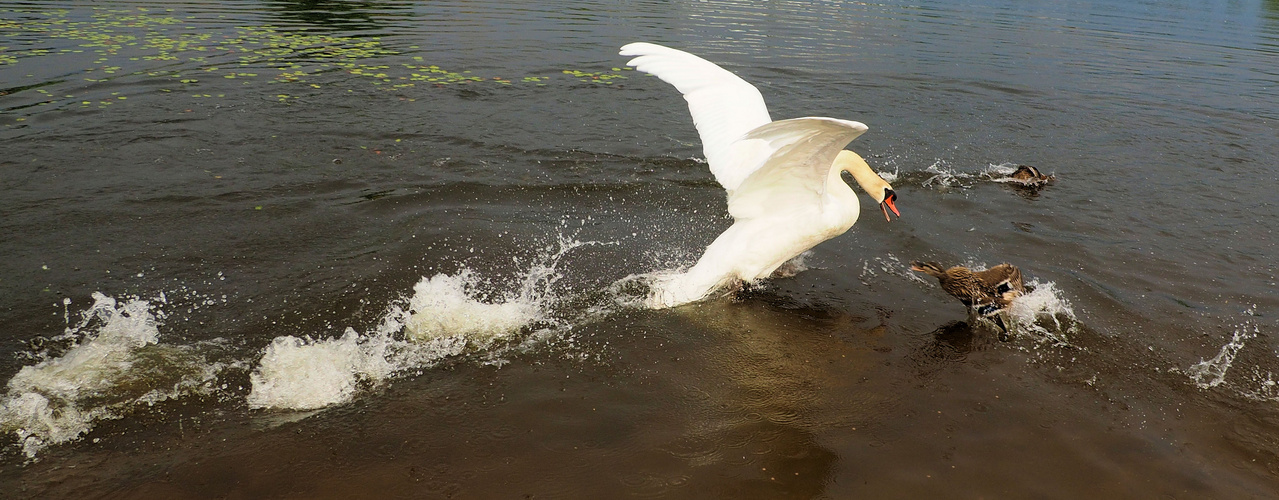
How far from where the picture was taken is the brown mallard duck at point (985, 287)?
5289mm

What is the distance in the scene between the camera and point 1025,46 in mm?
17484

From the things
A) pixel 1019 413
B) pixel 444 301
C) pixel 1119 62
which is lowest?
pixel 1019 413

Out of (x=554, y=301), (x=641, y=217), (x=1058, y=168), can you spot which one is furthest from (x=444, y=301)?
(x=1058, y=168)

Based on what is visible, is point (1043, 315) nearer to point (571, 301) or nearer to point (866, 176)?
point (866, 176)

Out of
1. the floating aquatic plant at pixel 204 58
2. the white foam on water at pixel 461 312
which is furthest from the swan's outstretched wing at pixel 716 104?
the floating aquatic plant at pixel 204 58

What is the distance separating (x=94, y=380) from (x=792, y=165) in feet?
13.4

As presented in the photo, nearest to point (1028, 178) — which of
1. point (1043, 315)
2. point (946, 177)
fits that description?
point (946, 177)

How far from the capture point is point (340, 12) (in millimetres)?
18031

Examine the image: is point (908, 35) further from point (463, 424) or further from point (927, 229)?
point (463, 424)

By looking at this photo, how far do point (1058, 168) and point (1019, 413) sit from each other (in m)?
5.47

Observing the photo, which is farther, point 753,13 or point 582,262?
point 753,13

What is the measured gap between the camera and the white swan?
516 centimetres

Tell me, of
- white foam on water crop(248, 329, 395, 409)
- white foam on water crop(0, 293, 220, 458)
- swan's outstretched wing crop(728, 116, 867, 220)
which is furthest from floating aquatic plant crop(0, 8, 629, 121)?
swan's outstretched wing crop(728, 116, 867, 220)

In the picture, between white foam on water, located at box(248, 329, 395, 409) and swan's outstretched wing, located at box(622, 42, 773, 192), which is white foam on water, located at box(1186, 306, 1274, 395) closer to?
swan's outstretched wing, located at box(622, 42, 773, 192)
